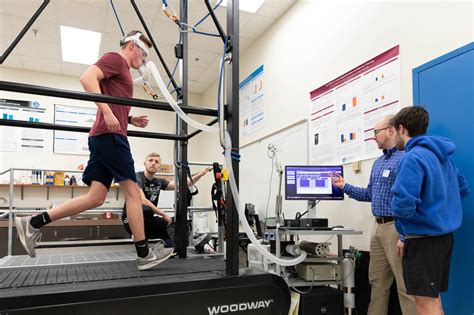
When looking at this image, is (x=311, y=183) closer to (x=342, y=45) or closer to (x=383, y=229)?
(x=383, y=229)

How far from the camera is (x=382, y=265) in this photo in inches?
105

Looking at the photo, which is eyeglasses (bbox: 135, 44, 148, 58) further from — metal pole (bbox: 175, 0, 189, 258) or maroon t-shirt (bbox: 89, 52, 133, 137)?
metal pole (bbox: 175, 0, 189, 258)

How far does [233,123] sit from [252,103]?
12.4 ft

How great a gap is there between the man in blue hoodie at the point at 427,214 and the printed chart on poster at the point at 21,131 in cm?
583

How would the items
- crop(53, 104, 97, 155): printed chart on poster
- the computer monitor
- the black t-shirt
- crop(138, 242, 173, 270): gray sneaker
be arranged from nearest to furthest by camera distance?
crop(138, 242, 173, 270): gray sneaker → the computer monitor → the black t-shirt → crop(53, 104, 97, 155): printed chart on poster

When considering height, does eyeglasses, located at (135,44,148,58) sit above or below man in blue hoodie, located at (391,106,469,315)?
above

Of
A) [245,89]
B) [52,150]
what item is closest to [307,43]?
[245,89]

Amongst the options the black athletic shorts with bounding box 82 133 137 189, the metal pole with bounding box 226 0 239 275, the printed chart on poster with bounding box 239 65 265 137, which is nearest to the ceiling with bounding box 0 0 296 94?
the printed chart on poster with bounding box 239 65 265 137

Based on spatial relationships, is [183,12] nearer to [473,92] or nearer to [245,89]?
[473,92]

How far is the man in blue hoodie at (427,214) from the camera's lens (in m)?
1.92

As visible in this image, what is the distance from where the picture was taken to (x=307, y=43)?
4.10 meters

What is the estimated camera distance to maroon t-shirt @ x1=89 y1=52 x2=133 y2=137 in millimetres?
1801

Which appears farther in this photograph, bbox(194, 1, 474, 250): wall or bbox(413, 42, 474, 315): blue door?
bbox(194, 1, 474, 250): wall

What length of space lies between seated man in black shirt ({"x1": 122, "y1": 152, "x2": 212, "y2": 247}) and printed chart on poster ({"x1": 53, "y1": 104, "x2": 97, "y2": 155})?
3.17 m
